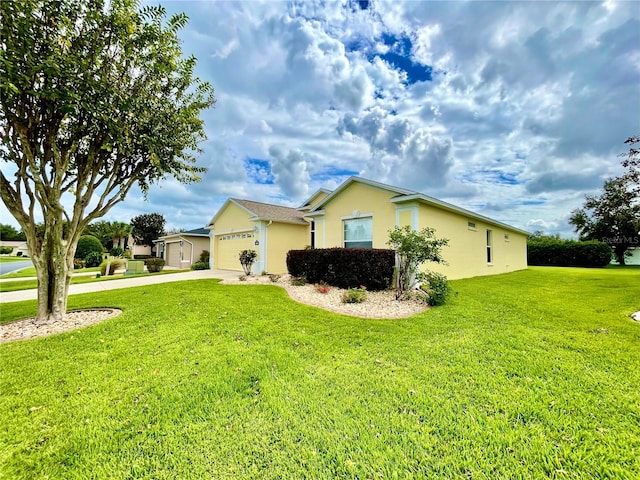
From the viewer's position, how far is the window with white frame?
12102 mm

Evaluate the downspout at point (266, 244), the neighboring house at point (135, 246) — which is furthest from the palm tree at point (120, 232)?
the downspout at point (266, 244)

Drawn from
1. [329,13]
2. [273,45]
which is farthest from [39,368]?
[329,13]

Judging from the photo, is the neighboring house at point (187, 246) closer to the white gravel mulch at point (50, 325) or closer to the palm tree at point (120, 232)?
the palm tree at point (120, 232)

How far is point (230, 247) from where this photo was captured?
770 inches

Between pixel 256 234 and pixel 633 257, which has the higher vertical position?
pixel 256 234

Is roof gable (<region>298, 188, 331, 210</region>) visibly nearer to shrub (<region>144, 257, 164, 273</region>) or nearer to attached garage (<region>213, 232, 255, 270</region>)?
attached garage (<region>213, 232, 255, 270</region>)

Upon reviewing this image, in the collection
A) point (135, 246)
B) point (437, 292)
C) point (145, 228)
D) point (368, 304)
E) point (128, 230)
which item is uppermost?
point (145, 228)

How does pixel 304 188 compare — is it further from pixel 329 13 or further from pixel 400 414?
pixel 400 414

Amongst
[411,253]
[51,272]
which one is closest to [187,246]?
[51,272]

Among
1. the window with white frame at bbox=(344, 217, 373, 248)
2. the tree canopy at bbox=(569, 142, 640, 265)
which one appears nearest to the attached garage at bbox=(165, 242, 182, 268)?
the window with white frame at bbox=(344, 217, 373, 248)

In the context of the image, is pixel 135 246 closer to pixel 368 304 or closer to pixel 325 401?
pixel 368 304

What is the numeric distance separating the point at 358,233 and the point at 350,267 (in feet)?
8.13

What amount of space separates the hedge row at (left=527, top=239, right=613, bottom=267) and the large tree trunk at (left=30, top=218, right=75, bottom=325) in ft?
121

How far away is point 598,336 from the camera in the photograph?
509 cm
